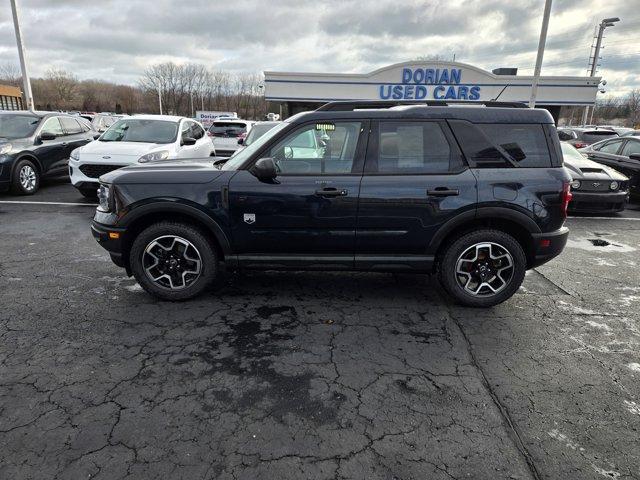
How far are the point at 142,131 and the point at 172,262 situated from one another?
616 cm

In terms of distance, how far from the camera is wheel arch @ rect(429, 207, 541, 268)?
13.4ft

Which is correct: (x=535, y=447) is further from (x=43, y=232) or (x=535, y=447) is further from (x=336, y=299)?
(x=43, y=232)

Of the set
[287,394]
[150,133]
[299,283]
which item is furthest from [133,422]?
[150,133]

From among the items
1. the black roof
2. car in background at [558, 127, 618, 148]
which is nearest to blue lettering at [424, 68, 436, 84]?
car in background at [558, 127, 618, 148]

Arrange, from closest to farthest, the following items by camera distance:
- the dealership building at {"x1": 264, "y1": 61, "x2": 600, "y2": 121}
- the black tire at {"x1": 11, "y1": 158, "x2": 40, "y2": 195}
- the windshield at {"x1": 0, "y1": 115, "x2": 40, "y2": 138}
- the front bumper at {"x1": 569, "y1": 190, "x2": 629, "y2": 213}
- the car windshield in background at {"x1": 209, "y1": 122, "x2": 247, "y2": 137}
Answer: the front bumper at {"x1": 569, "y1": 190, "x2": 629, "y2": 213}
the black tire at {"x1": 11, "y1": 158, "x2": 40, "y2": 195}
the windshield at {"x1": 0, "y1": 115, "x2": 40, "y2": 138}
the car windshield in background at {"x1": 209, "y1": 122, "x2": 247, "y2": 137}
the dealership building at {"x1": 264, "y1": 61, "x2": 600, "y2": 121}

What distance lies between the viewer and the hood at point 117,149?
826 cm

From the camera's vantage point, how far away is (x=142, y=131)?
9.37m

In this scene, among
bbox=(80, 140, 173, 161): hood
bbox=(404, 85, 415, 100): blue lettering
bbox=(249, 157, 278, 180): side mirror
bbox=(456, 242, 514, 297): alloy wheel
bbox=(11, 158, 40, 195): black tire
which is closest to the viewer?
bbox=(249, 157, 278, 180): side mirror

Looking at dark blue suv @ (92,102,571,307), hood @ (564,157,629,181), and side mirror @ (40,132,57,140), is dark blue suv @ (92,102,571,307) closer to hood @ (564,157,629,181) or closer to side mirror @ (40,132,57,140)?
hood @ (564,157,629,181)

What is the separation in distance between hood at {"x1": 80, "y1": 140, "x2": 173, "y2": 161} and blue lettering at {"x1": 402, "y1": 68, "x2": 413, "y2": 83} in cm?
2019

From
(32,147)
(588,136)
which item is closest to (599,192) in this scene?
(588,136)

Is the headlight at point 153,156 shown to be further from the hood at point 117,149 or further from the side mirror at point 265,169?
the side mirror at point 265,169

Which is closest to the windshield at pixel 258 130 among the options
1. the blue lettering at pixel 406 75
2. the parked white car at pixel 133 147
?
the parked white car at pixel 133 147

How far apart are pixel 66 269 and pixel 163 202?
1985 millimetres
